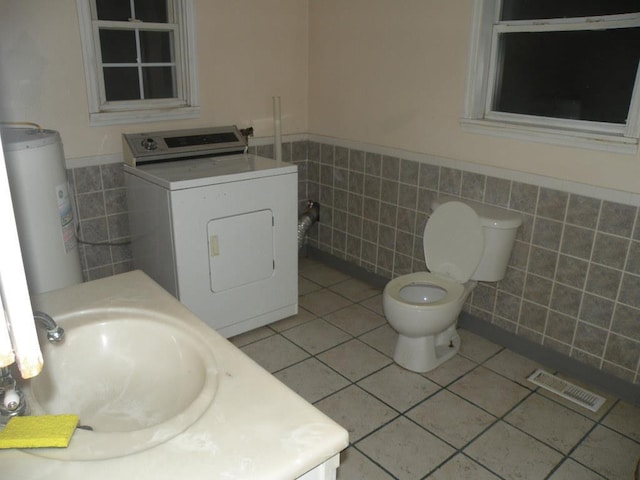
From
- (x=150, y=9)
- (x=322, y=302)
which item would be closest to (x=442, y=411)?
(x=322, y=302)

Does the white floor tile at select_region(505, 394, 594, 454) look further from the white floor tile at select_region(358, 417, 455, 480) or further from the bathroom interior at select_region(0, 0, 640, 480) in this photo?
the white floor tile at select_region(358, 417, 455, 480)

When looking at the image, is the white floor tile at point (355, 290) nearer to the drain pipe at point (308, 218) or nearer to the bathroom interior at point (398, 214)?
the bathroom interior at point (398, 214)

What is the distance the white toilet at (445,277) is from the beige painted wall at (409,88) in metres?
0.32

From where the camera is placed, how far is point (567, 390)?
244 cm

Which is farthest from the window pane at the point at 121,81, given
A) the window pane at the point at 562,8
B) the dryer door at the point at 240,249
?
the window pane at the point at 562,8

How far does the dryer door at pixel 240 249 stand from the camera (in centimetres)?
262

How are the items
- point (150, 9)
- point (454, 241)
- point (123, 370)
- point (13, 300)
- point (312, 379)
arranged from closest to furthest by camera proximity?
1. point (13, 300)
2. point (123, 370)
3. point (312, 379)
4. point (454, 241)
5. point (150, 9)

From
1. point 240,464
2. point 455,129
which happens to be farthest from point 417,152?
point 240,464

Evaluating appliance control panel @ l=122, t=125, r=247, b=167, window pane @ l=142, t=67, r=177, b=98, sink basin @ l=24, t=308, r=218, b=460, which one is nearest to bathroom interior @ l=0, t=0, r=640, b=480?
appliance control panel @ l=122, t=125, r=247, b=167

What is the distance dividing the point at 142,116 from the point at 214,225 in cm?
88

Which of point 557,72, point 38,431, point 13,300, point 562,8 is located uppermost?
point 562,8

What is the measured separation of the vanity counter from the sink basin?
0.07 meters

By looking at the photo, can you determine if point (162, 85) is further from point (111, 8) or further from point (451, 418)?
point (451, 418)

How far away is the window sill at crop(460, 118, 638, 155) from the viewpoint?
85.5 inches
